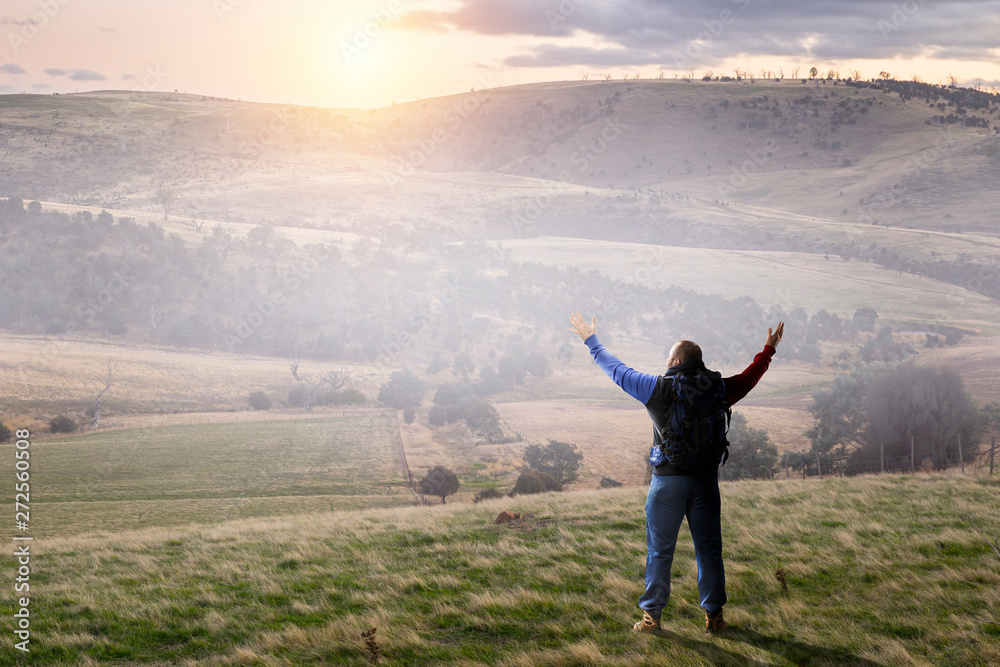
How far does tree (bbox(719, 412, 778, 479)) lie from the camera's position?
35.3 metres

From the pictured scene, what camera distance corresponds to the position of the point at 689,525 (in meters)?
5.64

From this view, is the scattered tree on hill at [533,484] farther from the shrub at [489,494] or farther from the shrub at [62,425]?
the shrub at [62,425]

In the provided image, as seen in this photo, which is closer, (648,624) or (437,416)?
(648,624)

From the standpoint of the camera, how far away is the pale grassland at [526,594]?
5.94 metres

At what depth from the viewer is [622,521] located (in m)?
11.8

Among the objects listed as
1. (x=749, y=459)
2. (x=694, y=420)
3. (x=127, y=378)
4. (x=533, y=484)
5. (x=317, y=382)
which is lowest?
(x=533, y=484)

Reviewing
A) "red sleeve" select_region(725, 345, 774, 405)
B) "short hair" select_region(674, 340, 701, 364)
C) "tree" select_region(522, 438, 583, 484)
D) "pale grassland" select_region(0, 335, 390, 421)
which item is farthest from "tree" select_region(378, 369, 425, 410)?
"short hair" select_region(674, 340, 701, 364)

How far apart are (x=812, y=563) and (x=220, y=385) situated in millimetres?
61802

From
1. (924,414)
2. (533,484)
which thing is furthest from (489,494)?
(924,414)

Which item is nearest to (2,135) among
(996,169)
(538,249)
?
(538,249)

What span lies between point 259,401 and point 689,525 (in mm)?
59665

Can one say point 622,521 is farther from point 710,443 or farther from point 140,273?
point 140,273

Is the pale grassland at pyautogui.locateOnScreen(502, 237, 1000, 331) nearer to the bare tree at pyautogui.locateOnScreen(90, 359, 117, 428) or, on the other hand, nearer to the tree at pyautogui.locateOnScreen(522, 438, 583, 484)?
the tree at pyautogui.locateOnScreen(522, 438, 583, 484)

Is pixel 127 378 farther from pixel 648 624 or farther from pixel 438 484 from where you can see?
pixel 648 624
